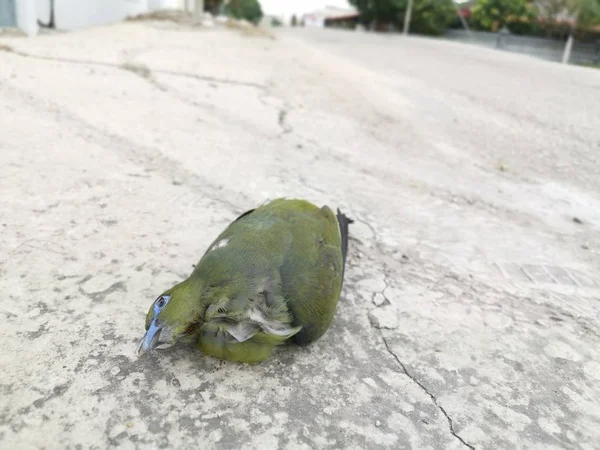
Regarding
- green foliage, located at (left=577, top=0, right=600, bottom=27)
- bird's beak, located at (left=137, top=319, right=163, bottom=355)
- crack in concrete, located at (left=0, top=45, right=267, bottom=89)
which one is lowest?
bird's beak, located at (left=137, top=319, right=163, bottom=355)

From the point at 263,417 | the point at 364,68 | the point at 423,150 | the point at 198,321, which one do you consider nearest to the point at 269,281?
the point at 198,321

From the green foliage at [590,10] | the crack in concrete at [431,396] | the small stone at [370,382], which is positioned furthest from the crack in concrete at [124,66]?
the green foliage at [590,10]

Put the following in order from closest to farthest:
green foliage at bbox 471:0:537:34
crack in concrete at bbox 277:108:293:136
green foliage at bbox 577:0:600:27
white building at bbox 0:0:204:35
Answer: crack in concrete at bbox 277:108:293:136
white building at bbox 0:0:204:35
green foliage at bbox 577:0:600:27
green foliage at bbox 471:0:537:34

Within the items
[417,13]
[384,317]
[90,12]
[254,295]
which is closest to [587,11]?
[417,13]

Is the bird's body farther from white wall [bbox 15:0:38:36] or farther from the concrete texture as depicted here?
white wall [bbox 15:0:38:36]

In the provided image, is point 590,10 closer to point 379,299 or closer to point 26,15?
point 26,15

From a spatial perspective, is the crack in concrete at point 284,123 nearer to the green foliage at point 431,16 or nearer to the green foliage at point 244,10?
the green foliage at point 244,10

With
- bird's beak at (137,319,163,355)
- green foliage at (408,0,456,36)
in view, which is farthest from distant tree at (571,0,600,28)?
bird's beak at (137,319,163,355)

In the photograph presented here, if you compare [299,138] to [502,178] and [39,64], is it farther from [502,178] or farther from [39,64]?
[39,64]
